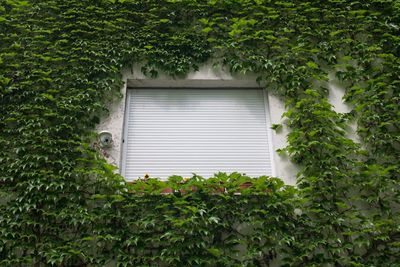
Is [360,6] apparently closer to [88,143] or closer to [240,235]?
[240,235]

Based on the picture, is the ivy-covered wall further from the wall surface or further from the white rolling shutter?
the white rolling shutter

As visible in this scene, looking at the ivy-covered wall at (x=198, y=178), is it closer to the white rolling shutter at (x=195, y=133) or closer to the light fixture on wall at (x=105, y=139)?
the light fixture on wall at (x=105, y=139)

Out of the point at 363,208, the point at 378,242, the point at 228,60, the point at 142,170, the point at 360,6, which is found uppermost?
the point at 360,6

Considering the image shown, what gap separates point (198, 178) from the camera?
3.97 m

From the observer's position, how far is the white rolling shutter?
14.5 ft

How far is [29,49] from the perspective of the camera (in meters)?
4.88

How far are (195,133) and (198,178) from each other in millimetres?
838

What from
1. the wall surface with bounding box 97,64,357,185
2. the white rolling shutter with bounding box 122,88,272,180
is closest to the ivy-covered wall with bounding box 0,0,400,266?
the wall surface with bounding box 97,64,357,185

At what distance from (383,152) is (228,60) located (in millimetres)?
2245

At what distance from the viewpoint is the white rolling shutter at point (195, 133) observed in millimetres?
4434

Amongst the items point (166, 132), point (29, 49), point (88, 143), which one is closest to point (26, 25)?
point (29, 49)

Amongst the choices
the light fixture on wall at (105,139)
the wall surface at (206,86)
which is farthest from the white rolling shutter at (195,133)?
the light fixture on wall at (105,139)

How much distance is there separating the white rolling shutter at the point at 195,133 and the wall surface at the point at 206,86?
10 centimetres

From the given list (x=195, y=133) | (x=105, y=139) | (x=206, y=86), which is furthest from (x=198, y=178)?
(x=206, y=86)
